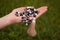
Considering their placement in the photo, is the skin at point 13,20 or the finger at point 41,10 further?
the finger at point 41,10

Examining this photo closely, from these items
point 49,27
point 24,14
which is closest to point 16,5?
point 24,14

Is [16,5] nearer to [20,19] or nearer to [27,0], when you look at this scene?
[27,0]

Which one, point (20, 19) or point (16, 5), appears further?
point (16, 5)

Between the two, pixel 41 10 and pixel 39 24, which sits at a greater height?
pixel 41 10

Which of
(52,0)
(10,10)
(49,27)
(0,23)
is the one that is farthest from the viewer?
(52,0)

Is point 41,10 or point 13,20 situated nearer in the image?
point 13,20

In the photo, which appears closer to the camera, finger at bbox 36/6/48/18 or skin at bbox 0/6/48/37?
skin at bbox 0/6/48/37

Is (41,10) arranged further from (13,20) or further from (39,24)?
(13,20)

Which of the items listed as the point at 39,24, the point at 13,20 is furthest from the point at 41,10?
the point at 13,20
